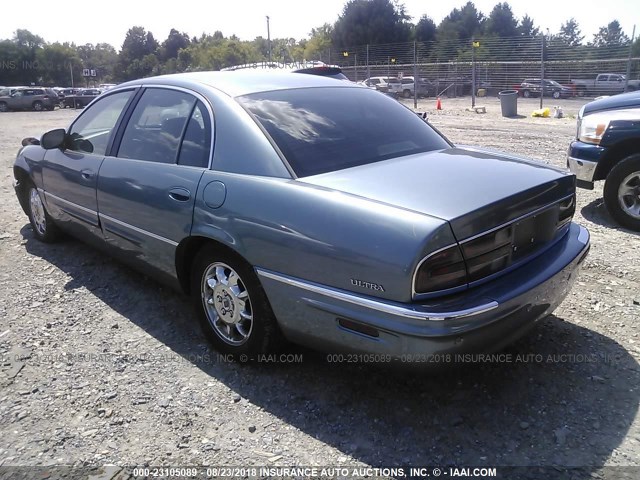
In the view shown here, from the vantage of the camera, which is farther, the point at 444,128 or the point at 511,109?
the point at 511,109

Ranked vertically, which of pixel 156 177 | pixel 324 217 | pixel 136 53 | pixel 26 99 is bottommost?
pixel 324 217

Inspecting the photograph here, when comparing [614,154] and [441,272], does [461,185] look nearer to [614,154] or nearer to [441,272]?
[441,272]

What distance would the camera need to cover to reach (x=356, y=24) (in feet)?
194

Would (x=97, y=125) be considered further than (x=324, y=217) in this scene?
Yes

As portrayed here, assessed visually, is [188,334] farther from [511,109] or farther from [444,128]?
[511,109]

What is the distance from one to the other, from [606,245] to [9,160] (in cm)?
1150

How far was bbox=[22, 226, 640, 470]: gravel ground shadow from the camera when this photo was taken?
7.98ft

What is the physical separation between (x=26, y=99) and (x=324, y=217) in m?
37.7

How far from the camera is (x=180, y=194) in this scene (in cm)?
320

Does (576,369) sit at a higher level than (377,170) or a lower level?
lower

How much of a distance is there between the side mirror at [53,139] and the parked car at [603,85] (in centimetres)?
2129

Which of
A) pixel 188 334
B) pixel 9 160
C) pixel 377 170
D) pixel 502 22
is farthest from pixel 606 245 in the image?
pixel 502 22

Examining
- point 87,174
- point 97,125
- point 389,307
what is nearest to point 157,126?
point 87,174

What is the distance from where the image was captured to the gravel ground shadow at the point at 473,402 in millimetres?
2434
